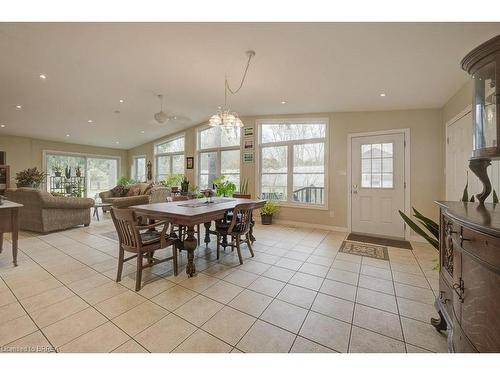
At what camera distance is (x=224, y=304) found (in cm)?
191

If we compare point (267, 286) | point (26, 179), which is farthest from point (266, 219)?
point (26, 179)

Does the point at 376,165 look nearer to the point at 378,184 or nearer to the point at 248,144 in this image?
the point at 378,184

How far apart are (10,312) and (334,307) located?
2.68 meters

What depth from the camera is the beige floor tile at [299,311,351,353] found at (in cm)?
146

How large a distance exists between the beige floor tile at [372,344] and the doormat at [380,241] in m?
2.52

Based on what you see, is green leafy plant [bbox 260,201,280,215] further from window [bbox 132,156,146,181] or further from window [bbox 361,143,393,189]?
window [bbox 132,156,146,181]

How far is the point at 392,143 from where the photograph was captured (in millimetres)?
4023

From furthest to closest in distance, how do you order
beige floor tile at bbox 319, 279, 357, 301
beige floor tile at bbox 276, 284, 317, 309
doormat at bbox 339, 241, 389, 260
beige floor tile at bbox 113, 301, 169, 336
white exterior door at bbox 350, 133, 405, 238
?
white exterior door at bbox 350, 133, 405, 238
doormat at bbox 339, 241, 389, 260
beige floor tile at bbox 319, 279, 357, 301
beige floor tile at bbox 276, 284, 317, 309
beige floor tile at bbox 113, 301, 169, 336

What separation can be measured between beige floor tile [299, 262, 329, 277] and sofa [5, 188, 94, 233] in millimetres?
4508

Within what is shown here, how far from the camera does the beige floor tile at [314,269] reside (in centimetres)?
255

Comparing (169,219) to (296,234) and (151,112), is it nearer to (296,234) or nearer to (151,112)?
(296,234)

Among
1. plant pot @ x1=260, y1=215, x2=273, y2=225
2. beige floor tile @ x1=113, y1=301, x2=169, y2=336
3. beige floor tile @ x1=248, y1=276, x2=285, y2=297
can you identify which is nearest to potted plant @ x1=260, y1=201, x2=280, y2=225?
plant pot @ x1=260, y1=215, x2=273, y2=225

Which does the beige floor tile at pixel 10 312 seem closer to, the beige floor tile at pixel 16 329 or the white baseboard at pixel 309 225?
the beige floor tile at pixel 16 329

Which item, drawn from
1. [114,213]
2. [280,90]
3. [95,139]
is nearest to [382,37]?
[280,90]
